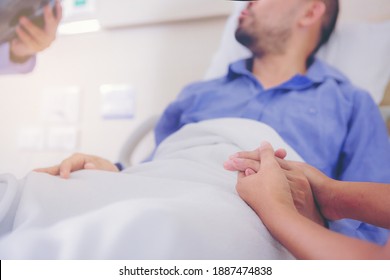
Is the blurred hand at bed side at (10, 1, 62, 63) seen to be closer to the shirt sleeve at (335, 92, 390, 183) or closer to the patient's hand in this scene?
A: the patient's hand

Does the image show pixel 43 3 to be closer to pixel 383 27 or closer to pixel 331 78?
pixel 331 78

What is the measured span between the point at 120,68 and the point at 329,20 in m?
0.55

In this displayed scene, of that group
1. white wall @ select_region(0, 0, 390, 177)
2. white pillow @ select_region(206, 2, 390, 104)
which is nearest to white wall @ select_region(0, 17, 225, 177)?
white wall @ select_region(0, 0, 390, 177)

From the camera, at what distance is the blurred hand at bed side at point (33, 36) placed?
78 cm

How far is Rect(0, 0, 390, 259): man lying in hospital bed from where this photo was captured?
340 millimetres

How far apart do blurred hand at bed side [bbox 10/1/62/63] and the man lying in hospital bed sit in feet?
1.12

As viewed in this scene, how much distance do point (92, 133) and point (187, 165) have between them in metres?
0.44

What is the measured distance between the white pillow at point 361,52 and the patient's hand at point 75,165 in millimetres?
479

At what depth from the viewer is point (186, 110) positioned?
Answer: 863 millimetres

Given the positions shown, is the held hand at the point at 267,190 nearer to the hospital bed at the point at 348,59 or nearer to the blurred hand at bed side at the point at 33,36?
the hospital bed at the point at 348,59

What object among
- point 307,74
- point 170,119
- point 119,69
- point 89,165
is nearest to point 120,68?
point 119,69

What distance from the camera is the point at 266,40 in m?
0.83

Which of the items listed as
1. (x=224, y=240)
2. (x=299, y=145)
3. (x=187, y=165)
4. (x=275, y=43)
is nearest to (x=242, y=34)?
(x=275, y=43)

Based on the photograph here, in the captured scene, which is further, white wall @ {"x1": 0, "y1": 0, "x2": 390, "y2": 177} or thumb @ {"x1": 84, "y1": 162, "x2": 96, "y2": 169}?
white wall @ {"x1": 0, "y1": 0, "x2": 390, "y2": 177}
